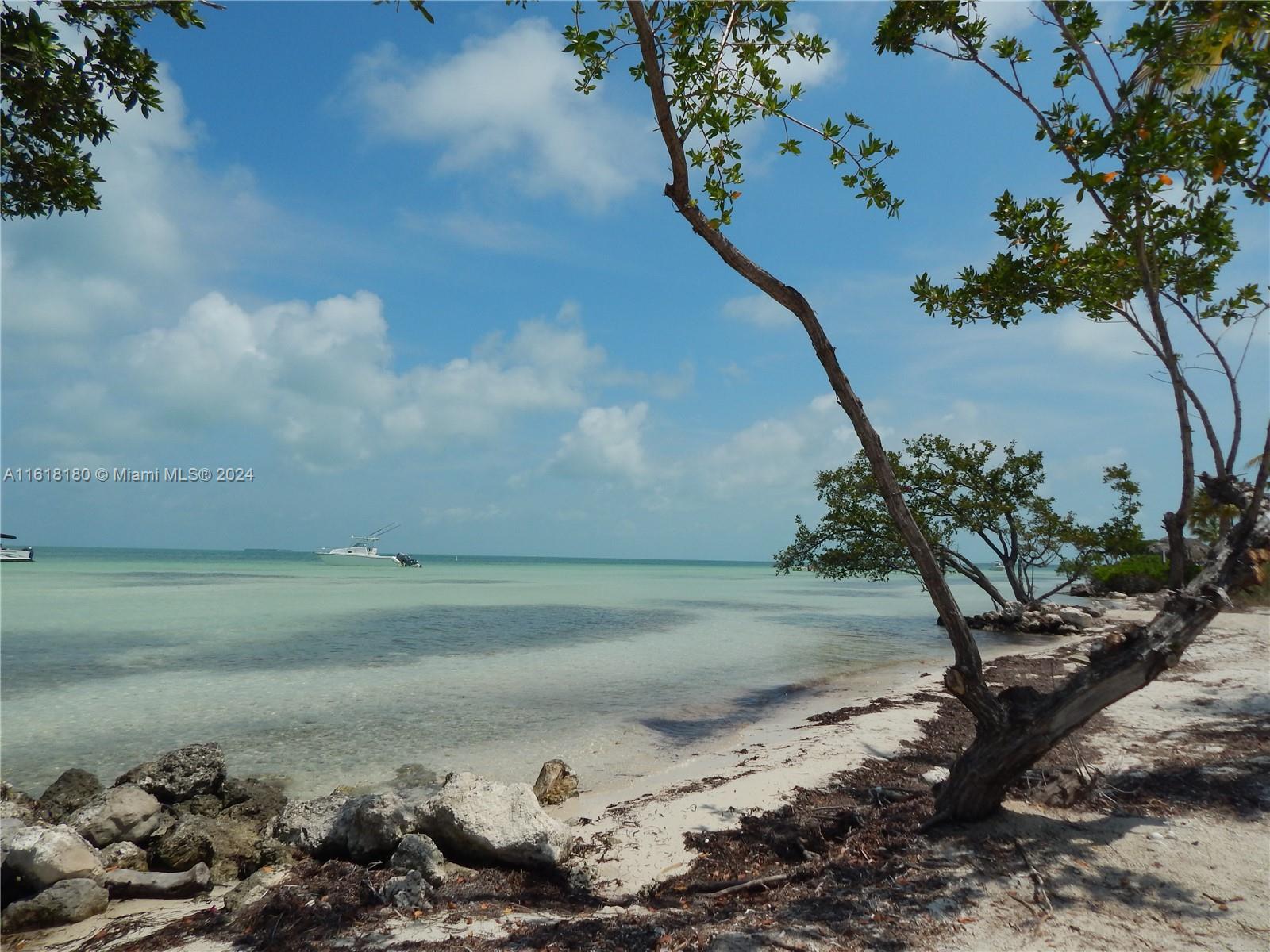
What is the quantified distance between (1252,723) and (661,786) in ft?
19.8

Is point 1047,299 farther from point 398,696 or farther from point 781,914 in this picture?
point 398,696

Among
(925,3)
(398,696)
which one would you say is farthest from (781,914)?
(398,696)

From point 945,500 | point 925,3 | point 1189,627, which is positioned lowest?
point 1189,627

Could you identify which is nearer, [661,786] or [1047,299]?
[1047,299]

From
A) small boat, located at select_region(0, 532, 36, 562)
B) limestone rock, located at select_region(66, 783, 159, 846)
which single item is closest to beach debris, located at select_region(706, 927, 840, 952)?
limestone rock, located at select_region(66, 783, 159, 846)

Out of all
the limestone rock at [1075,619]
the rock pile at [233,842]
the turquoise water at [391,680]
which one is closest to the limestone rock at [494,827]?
the rock pile at [233,842]

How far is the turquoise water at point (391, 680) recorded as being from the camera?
9164 mm

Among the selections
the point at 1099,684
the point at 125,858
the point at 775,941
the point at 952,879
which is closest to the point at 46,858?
the point at 125,858

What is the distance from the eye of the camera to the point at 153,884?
529 cm

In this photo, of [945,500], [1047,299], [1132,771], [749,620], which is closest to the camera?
[1132,771]

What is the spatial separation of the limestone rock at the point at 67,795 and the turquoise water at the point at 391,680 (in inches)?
45.2

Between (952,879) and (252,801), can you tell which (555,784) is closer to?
(252,801)

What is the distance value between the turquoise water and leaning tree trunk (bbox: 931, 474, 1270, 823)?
14.7 feet

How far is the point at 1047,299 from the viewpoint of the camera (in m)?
7.10
